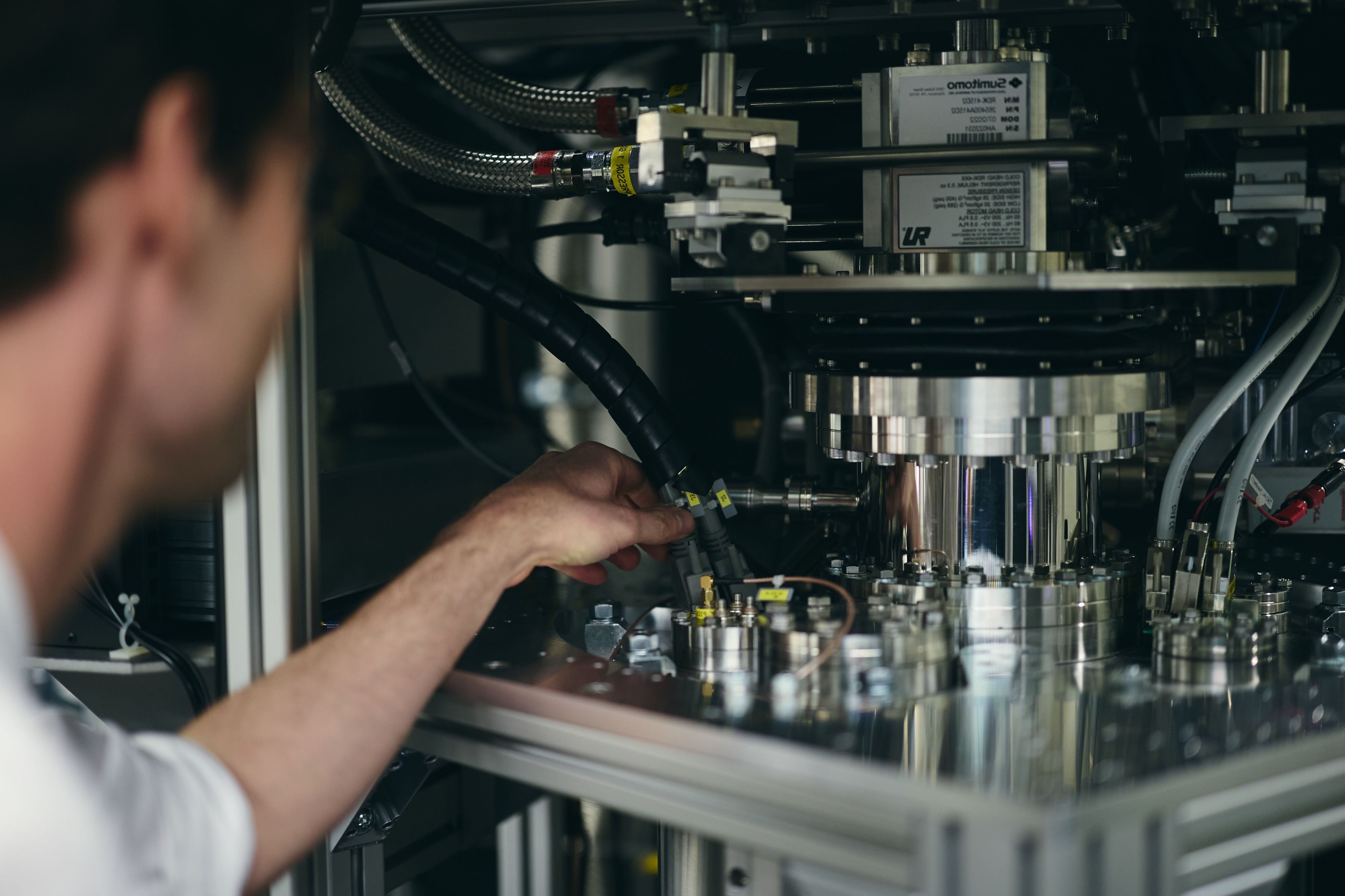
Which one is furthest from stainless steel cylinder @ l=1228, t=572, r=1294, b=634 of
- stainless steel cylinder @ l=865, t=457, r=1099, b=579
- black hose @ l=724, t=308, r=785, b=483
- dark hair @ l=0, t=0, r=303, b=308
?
dark hair @ l=0, t=0, r=303, b=308

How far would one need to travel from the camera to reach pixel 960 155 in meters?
0.98

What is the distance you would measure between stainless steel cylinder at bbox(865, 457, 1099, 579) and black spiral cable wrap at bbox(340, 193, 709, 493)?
213mm

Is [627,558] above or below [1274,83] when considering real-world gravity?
below

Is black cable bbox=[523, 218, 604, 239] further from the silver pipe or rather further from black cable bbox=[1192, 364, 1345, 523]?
black cable bbox=[1192, 364, 1345, 523]

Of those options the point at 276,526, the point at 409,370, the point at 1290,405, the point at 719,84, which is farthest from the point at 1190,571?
the point at 409,370

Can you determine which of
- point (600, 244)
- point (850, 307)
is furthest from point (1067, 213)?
point (600, 244)

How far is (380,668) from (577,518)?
20 centimetres

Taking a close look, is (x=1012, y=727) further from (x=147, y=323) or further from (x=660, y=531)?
(x=147, y=323)

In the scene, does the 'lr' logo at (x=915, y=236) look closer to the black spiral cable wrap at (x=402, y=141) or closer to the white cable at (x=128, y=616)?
the black spiral cable wrap at (x=402, y=141)

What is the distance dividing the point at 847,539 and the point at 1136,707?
0.53 m

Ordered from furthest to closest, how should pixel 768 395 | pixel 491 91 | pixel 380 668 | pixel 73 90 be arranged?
pixel 768 395
pixel 491 91
pixel 380 668
pixel 73 90

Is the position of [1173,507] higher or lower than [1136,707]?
higher

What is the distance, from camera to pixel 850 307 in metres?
0.99

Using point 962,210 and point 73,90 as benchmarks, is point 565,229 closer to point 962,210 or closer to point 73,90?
point 962,210
